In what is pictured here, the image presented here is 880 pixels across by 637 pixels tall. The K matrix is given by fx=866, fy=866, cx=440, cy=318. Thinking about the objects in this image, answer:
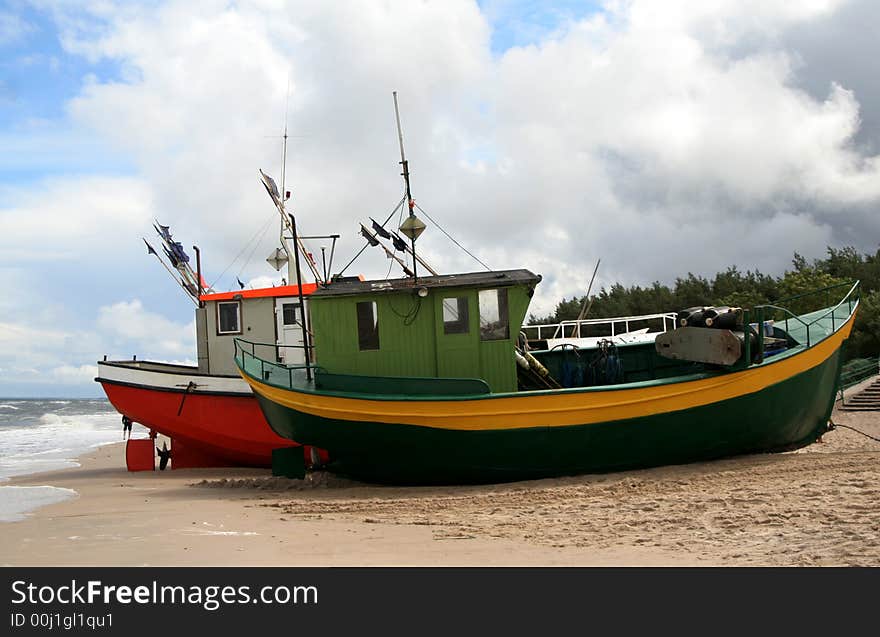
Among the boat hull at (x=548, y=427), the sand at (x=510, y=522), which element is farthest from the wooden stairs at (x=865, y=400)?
the boat hull at (x=548, y=427)

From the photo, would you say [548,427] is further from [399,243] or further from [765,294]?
[765,294]

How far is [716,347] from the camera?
35.3 feet

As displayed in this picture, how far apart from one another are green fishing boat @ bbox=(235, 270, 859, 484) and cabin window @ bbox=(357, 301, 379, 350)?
0.01 meters

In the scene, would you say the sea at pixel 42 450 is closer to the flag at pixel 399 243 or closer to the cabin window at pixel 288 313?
→ the cabin window at pixel 288 313

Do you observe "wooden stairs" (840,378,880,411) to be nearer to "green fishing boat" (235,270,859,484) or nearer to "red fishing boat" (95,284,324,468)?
"green fishing boat" (235,270,859,484)

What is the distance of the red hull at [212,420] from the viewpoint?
14719 millimetres

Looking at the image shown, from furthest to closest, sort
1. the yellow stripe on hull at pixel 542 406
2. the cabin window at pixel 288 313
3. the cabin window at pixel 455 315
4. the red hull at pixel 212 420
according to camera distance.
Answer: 1. the cabin window at pixel 288 313
2. the red hull at pixel 212 420
3. the cabin window at pixel 455 315
4. the yellow stripe on hull at pixel 542 406

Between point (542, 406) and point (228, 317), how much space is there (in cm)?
759

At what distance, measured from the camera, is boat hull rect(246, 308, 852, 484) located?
1048cm

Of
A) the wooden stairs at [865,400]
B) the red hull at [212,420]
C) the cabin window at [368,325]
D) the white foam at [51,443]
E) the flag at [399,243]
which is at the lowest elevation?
the white foam at [51,443]

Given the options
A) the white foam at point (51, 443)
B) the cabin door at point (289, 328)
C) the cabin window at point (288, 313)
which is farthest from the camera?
the white foam at point (51, 443)

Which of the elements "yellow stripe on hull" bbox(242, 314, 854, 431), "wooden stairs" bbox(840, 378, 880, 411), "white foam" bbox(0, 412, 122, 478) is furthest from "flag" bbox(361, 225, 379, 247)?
"wooden stairs" bbox(840, 378, 880, 411)

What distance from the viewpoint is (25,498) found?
12.0 m
